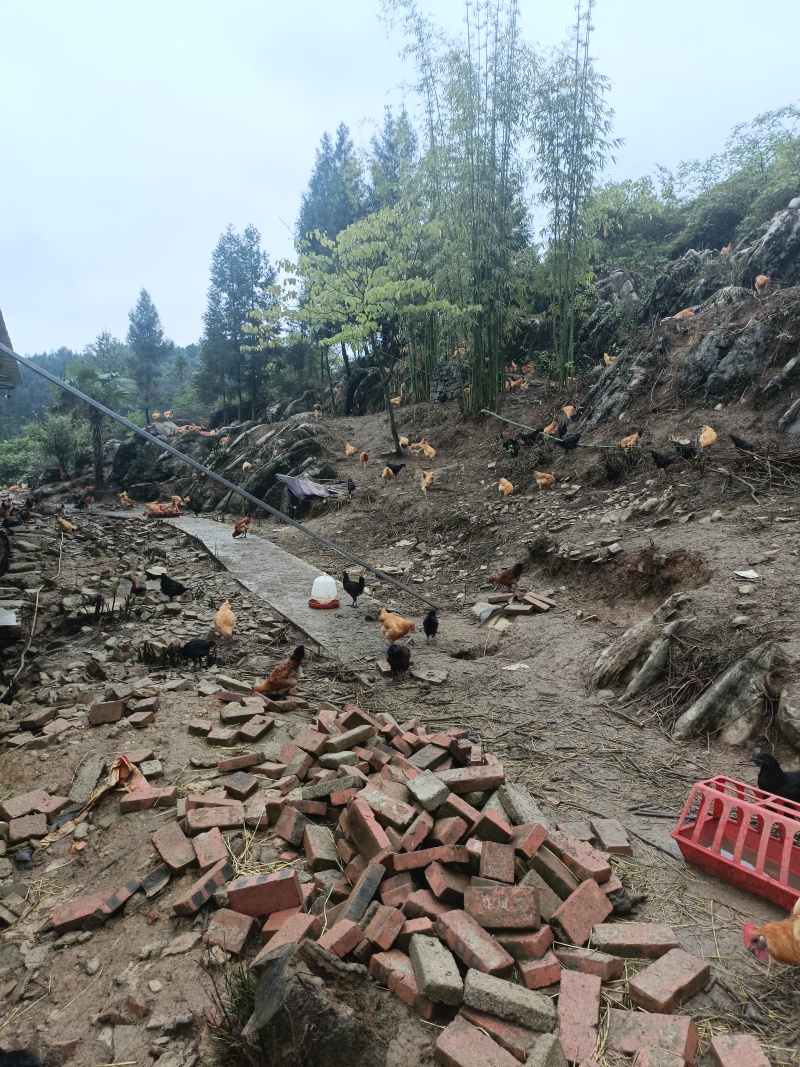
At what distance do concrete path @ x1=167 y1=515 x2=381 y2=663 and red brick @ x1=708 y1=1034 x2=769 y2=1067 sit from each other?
4792mm

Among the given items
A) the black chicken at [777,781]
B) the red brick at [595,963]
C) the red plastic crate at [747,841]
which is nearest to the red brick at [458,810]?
the red brick at [595,963]

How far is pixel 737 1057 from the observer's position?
5.60ft

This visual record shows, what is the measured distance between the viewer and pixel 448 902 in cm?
244

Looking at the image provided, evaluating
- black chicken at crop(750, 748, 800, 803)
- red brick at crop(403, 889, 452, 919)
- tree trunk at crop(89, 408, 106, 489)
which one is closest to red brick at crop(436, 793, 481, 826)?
red brick at crop(403, 889, 452, 919)

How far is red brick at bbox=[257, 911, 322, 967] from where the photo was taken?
7.07 ft

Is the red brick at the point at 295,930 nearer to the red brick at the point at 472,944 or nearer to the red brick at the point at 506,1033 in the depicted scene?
the red brick at the point at 472,944

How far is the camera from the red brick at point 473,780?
3.09 metres

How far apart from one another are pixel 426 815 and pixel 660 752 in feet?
7.07

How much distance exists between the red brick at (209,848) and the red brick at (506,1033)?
4.56 ft

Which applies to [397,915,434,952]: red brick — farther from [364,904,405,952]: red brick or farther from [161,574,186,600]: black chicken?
[161,574,186,600]: black chicken

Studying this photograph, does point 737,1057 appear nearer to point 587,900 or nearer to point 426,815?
point 587,900

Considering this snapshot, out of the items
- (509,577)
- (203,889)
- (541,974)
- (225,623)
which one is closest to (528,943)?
(541,974)

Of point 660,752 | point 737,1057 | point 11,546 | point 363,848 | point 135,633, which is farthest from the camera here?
point 11,546

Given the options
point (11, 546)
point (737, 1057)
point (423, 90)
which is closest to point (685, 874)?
point (737, 1057)
